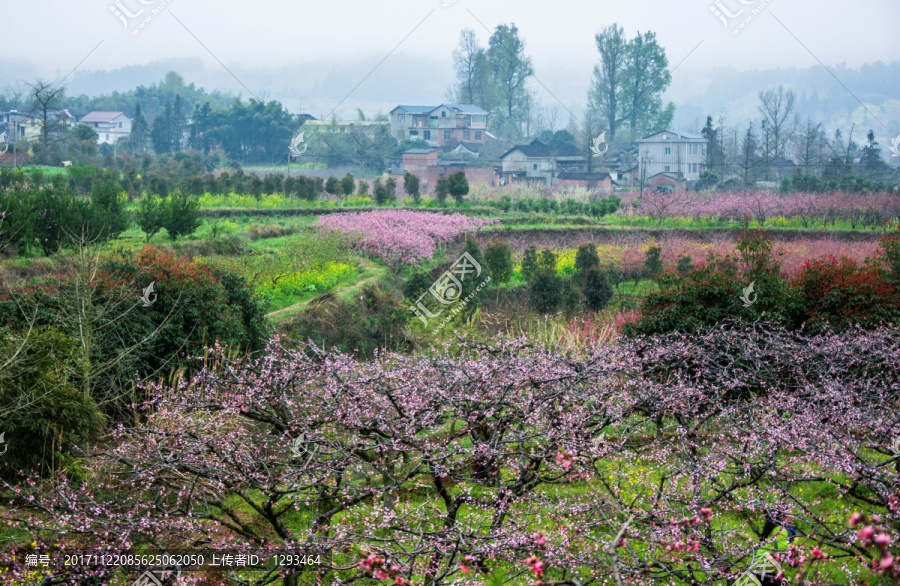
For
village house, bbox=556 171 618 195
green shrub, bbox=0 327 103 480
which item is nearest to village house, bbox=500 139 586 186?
village house, bbox=556 171 618 195

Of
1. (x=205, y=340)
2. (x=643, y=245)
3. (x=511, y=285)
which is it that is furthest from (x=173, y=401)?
(x=643, y=245)

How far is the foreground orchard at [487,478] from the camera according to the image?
15.6 ft

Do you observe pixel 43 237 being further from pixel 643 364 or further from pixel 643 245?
pixel 643 245

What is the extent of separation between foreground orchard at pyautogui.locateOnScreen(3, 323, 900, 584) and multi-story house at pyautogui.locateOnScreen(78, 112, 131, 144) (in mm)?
54442

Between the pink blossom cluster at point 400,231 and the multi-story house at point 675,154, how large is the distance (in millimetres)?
26955

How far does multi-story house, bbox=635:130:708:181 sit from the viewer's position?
48969mm

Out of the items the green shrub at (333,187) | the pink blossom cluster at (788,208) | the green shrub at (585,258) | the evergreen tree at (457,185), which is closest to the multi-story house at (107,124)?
the green shrub at (333,187)

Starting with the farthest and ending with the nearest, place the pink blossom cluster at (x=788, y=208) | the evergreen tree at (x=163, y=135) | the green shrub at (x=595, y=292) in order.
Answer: the evergreen tree at (x=163, y=135)
the pink blossom cluster at (x=788, y=208)
the green shrub at (x=595, y=292)

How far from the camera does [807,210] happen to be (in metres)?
27.7

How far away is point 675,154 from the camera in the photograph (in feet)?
162

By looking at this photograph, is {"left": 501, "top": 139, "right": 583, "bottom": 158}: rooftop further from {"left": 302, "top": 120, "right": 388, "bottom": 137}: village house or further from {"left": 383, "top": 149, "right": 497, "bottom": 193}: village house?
{"left": 302, "top": 120, "right": 388, "bottom": 137}: village house

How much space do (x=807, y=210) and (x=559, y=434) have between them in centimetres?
2508

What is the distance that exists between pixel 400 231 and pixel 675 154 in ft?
108

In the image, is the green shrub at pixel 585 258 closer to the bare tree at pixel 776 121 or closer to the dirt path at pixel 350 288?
the dirt path at pixel 350 288
